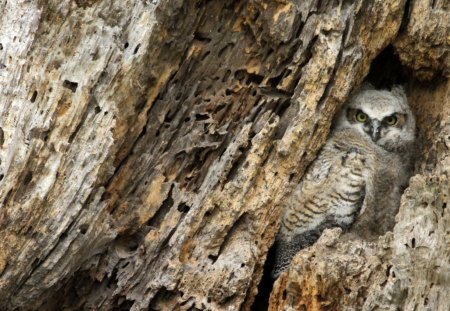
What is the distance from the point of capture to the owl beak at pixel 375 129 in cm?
669

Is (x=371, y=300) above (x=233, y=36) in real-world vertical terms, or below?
below

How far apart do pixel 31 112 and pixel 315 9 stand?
1.99m

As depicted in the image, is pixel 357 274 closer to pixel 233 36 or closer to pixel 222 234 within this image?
pixel 222 234

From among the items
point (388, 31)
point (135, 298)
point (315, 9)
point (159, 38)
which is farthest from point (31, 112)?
point (388, 31)

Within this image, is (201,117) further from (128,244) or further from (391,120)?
(391,120)

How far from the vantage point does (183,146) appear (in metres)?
5.93

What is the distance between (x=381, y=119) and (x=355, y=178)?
2.12 feet

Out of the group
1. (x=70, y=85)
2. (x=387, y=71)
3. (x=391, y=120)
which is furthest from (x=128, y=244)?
(x=387, y=71)

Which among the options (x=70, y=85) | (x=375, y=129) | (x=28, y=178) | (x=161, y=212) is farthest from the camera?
(x=375, y=129)

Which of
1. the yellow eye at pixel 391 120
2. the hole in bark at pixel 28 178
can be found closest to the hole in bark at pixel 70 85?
the hole in bark at pixel 28 178

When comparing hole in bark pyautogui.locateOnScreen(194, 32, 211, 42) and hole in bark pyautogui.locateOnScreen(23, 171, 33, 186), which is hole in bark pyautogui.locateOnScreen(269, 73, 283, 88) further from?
hole in bark pyautogui.locateOnScreen(23, 171, 33, 186)

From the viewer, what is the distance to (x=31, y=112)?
542 cm

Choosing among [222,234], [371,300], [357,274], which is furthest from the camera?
[222,234]

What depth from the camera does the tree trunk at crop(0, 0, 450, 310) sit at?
5.37 m
